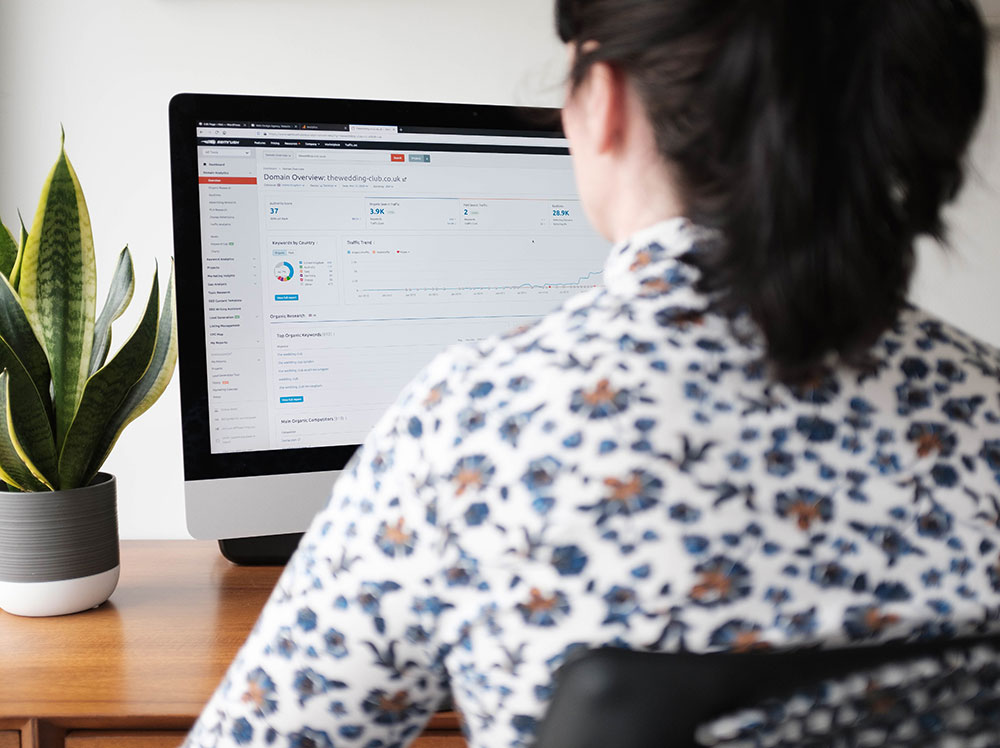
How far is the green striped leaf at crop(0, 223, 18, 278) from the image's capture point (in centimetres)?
104

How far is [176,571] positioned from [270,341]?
0.30m

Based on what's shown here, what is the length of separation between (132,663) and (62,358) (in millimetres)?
329

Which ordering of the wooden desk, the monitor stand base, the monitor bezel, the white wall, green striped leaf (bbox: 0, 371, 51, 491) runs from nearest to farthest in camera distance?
1. the wooden desk
2. green striped leaf (bbox: 0, 371, 51, 491)
3. the monitor bezel
4. the monitor stand base
5. the white wall

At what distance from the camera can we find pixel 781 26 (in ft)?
1.41

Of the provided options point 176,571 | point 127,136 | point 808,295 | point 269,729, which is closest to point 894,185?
point 808,295

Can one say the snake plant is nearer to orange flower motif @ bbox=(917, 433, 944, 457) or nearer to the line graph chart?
the line graph chart

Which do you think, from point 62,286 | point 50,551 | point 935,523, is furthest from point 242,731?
point 62,286

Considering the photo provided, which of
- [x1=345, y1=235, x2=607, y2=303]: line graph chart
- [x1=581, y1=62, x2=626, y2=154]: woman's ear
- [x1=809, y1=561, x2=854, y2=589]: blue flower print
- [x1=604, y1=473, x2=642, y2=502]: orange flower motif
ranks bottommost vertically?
[x1=809, y1=561, x2=854, y2=589]: blue flower print

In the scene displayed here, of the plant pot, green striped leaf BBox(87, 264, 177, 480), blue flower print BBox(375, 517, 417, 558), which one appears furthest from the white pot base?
blue flower print BBox(375, 517, 417, 558)

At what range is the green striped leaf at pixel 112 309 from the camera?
1.02 m

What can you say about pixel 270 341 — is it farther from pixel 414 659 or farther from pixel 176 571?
pixel 414 659

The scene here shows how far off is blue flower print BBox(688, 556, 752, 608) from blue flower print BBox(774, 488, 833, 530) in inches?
1.3

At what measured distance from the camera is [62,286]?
3.19 ft

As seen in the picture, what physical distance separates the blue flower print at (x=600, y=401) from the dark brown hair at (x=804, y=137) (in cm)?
7
